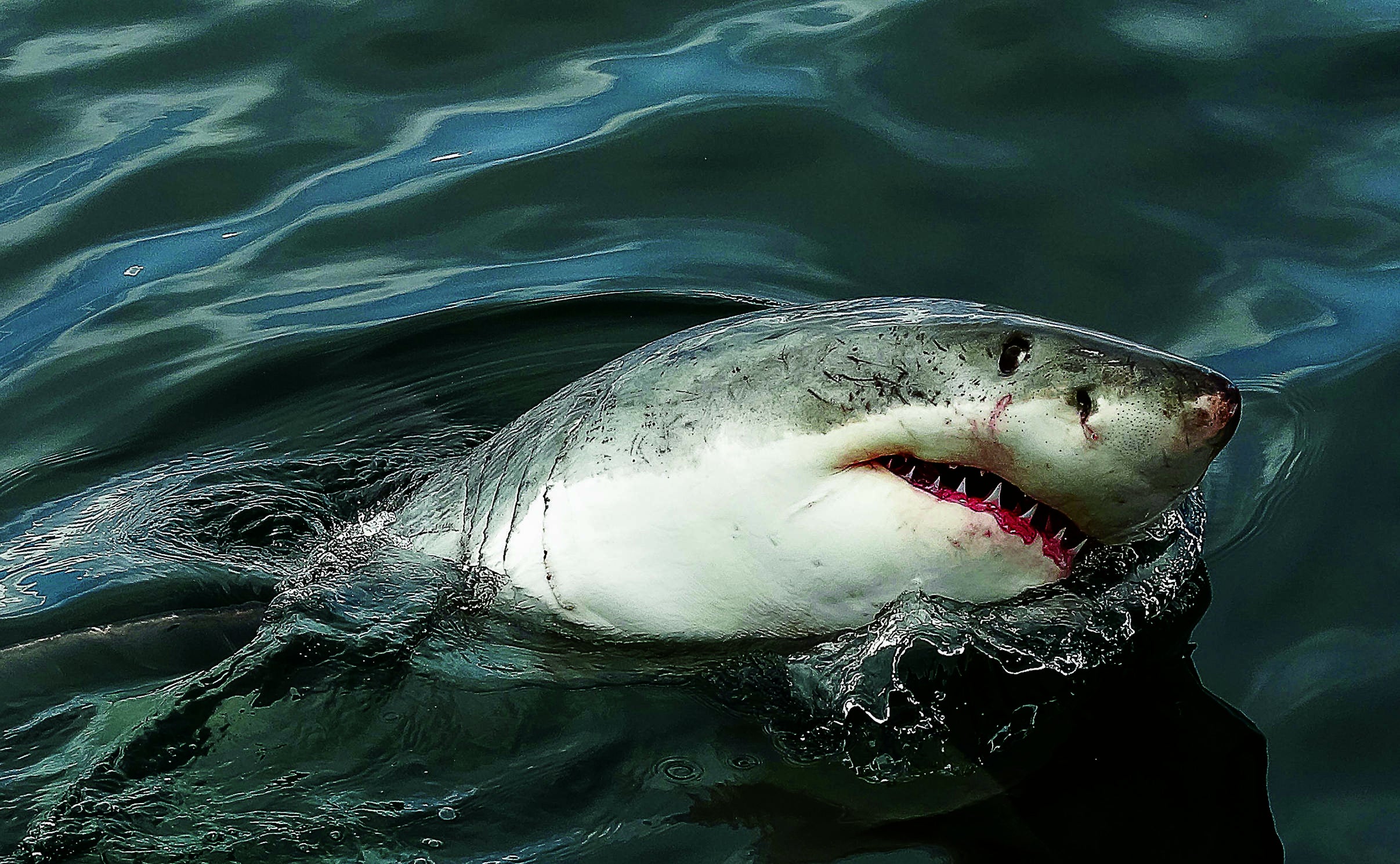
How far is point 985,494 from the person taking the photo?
2.54 meters

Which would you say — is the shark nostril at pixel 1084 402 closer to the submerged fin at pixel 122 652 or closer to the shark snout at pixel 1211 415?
the shark snout at pixel 1211 415

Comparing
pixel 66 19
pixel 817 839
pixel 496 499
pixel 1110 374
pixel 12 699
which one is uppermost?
pixel 66 19

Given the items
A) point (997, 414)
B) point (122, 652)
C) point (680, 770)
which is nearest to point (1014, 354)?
point (997, 414)

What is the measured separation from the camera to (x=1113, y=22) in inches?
240

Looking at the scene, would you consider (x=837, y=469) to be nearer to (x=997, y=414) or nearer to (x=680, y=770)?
(x=997, y=414)

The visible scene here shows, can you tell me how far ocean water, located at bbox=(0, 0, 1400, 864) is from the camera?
9.10 feet

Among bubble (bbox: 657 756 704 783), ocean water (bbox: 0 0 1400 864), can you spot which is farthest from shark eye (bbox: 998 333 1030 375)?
bubble (bbox: 657 756 704 783)

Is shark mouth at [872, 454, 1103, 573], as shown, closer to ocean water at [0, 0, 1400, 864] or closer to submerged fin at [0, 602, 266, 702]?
ocean water at [0, 0, 1400, 864]

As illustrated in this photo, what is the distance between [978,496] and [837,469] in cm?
23

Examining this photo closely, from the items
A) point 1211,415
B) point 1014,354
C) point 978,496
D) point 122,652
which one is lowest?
point 122,652

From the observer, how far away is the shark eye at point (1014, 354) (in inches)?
98.0

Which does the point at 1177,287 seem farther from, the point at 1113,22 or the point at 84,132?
the point at 84,132

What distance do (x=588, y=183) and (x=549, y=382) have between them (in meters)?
1.32

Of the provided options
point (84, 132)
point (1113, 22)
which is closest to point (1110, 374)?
point (1113, 22)
